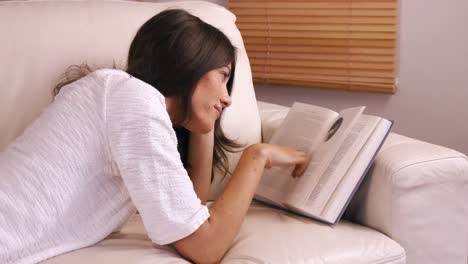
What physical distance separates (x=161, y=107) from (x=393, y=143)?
599 mm

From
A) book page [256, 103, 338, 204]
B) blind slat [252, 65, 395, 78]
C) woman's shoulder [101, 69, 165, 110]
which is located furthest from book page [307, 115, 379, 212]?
blind slat [252, 65, 395, 78]

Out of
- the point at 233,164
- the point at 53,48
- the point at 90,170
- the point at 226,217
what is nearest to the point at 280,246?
the point at 226,217

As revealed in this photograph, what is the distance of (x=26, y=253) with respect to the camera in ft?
4.31

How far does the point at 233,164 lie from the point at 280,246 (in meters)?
0.50

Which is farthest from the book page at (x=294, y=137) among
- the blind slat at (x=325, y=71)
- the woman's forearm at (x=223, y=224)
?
the blind slat at (x=325, y=71)

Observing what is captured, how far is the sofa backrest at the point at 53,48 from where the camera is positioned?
68.0 inches

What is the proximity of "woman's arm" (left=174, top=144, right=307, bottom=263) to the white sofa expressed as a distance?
0.12 feet

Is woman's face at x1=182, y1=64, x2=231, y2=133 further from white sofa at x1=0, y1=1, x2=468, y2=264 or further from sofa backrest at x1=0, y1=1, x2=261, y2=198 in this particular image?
sofa backrest at x1=0, y1=1, x2=261, y2=198

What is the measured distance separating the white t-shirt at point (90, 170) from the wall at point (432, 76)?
1.31 meters

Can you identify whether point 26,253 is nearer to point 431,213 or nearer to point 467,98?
point 431,213

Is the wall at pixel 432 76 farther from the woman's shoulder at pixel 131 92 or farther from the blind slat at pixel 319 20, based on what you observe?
the woman's shoulder at pixel 131 92

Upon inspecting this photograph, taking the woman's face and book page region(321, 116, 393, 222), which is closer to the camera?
the woman's face

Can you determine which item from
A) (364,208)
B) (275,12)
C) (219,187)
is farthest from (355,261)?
(275,12)

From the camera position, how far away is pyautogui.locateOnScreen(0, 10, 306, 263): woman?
129 cm
